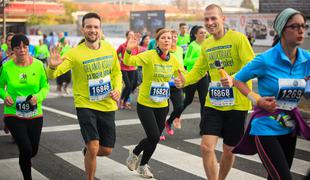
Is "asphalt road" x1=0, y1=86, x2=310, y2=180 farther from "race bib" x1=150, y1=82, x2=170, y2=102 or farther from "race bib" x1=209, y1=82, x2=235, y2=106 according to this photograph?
"race bib" x1=209, y1=82, x2=235, y2=106

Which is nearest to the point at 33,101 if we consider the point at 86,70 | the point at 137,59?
the point at 86,70

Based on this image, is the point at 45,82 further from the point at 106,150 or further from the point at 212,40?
the point at 212,40

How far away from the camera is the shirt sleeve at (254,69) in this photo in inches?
171

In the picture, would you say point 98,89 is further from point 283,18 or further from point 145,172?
point 283,18

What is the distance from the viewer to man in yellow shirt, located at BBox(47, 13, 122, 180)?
5.95 metres

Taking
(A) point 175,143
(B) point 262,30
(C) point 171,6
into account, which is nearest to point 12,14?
(C) point 171,6

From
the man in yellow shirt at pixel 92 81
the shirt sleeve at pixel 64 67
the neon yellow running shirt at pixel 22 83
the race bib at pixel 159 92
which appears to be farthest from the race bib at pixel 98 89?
the race bib at pixel 159 92

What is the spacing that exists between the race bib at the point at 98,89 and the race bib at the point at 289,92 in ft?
7.48

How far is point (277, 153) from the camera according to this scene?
4.22m

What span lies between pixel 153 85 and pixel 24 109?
5.80ft

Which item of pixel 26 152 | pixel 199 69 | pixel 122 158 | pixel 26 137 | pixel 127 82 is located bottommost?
pixel 122 158

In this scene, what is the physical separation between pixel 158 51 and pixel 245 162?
1949 mm

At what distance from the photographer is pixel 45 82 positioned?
21.0ft

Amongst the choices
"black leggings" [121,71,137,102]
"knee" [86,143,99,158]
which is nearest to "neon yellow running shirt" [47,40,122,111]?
"knee" [86,143,99,158]
